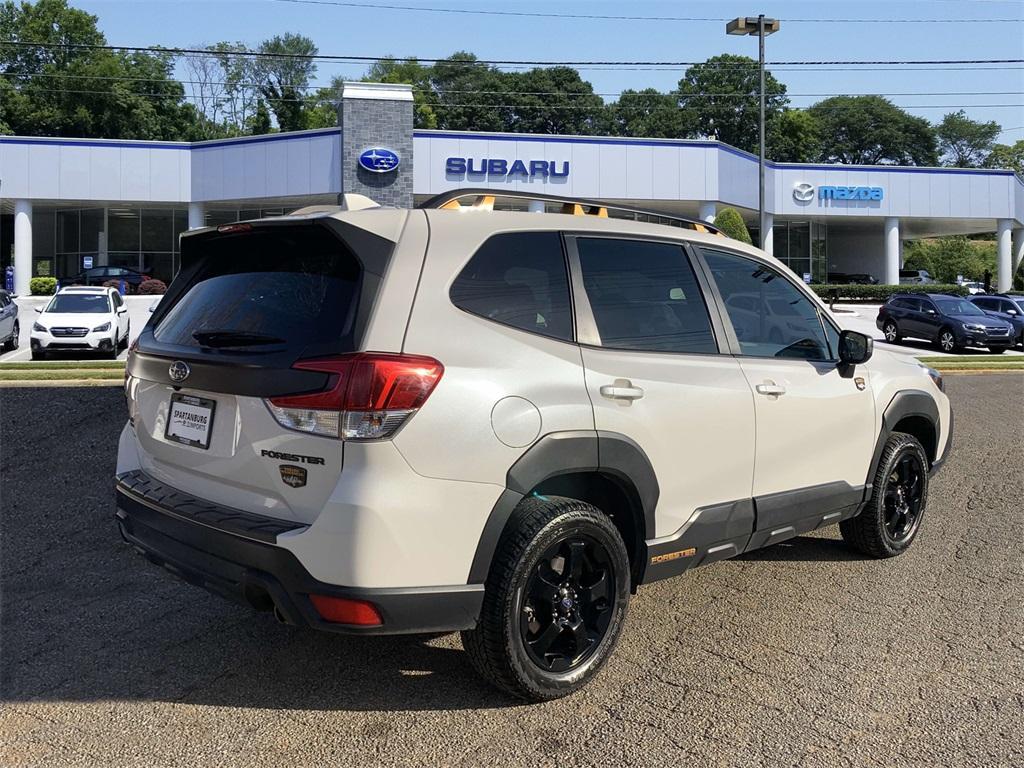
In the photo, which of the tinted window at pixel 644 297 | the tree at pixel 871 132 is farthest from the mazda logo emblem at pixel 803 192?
the tree at pixel 871 132

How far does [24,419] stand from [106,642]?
4809 mm

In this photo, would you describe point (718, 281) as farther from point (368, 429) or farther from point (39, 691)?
point (39, 691)

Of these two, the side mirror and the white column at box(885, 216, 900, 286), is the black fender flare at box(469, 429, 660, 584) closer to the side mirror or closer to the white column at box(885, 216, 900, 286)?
the side mirror

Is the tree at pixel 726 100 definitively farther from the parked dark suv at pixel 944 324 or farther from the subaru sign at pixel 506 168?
the parked dark suv at pixel 944 324

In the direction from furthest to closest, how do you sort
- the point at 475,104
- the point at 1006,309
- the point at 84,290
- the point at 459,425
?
1. the point at 475,104
2. the point at 1006,309
3. the point at 84,290
4. the point at 459,425

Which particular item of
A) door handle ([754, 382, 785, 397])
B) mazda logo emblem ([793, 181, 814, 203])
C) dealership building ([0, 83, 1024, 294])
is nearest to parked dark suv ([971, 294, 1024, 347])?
dealership building ([0, 83, 1024, 294])

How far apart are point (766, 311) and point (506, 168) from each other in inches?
1280

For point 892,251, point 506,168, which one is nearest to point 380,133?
point 506,168

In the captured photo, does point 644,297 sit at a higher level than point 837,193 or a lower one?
lower

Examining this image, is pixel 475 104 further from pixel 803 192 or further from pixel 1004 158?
pixel 1004 158

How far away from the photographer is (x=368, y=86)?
30.6m

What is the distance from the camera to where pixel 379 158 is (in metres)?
31.5

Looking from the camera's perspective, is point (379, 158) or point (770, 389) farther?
point (379, 158)

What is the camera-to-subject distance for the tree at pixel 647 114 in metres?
89.8
